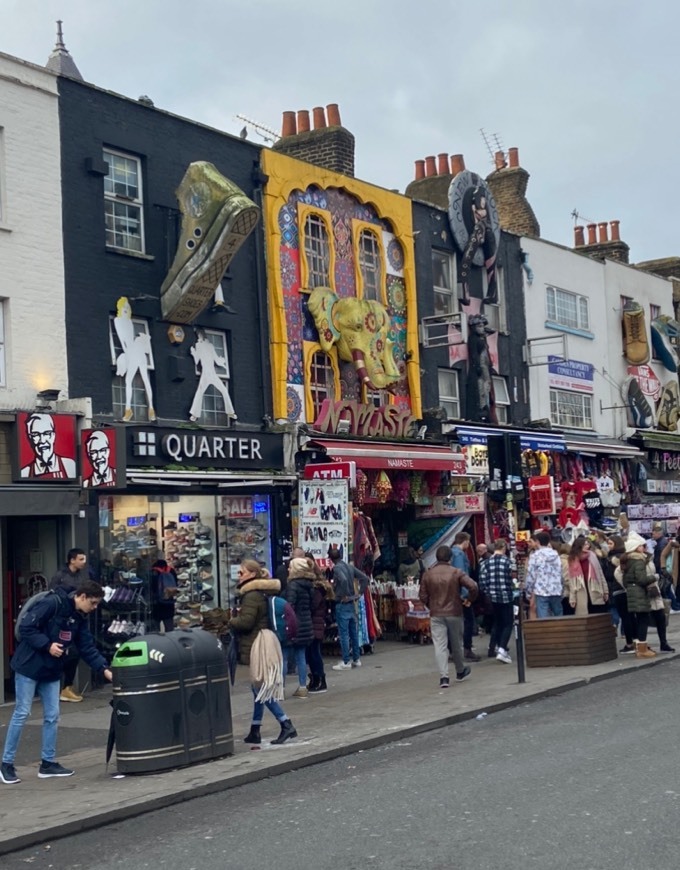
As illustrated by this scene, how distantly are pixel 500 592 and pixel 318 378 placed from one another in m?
6.30

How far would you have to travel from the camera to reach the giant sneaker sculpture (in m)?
18.6

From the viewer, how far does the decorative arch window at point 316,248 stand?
22250mm

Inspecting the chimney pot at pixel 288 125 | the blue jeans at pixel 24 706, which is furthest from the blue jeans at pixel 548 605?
the chimney pot at pixel 288 125

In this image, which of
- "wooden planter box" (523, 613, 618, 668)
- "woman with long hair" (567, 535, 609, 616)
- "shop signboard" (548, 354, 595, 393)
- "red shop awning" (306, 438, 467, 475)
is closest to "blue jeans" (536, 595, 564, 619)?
"woman with long hair" (567, 535, 609, 616)

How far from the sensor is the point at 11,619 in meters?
17.4

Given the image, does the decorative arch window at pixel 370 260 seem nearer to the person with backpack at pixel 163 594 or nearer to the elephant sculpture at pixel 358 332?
the elephant sculpture at pixel 358 332

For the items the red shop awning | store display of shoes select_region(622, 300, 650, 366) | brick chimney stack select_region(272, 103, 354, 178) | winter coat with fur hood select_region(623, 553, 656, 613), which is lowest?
winter coat with fur hood select_region(623, 553, 656, 613)

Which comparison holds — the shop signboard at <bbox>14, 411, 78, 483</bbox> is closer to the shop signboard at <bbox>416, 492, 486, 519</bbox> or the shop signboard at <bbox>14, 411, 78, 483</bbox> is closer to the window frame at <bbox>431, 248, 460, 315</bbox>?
the shop signboard at <bbox>416, 492, 486, 519</bbox>

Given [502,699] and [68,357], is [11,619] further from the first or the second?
[502,699]

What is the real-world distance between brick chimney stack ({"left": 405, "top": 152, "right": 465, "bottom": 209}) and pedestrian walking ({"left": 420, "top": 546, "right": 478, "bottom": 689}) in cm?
1419

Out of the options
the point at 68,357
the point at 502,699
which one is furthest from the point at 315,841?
the point at 68,357

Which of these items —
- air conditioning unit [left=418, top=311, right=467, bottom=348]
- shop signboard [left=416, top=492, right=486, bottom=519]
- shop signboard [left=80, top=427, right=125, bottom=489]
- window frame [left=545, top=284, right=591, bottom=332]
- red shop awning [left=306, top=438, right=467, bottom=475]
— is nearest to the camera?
shop signboard [left=80, top=427, right=125, bottom=489]

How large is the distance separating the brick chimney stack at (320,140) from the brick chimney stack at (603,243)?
43.5 feet

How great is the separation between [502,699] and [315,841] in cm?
653
